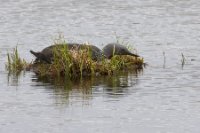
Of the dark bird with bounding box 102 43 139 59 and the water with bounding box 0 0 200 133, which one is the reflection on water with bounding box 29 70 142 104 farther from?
the dark bird with bounding box 102 43 139 59

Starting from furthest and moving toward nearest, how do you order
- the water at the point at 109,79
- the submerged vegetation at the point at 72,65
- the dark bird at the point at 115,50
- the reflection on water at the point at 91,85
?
the dark bird at the point at 115,50, the submerged vegetation at the point at 72,65, the reflection on water at the point at 91,85, the water at the point at 109,79

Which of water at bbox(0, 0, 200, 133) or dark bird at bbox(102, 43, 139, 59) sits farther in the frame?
dark bird at bbox(102, 43, 139, 59)

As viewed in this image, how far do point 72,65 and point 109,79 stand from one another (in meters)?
0.84

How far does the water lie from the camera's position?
1720 centimetres

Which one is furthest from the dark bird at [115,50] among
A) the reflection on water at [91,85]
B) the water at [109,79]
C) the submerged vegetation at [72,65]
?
the reflection on water at [91,85]

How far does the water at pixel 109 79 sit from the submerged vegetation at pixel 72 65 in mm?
275

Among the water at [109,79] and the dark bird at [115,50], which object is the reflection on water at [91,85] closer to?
the water at [109,79]

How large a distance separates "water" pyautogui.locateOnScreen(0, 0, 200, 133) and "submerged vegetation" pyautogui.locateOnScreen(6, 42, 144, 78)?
0.90ft

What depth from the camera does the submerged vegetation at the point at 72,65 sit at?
2159 cm

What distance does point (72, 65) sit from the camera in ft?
71.1

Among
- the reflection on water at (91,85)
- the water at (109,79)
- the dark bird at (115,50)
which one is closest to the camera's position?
the water at (109,79)

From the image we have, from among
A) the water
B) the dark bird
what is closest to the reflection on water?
the water

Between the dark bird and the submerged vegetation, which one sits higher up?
the dark bird

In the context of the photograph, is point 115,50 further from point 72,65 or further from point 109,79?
point 72,65
